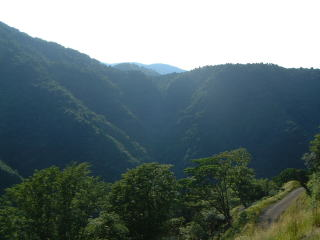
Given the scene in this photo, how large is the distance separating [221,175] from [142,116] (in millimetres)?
174164

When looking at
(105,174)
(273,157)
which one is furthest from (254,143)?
(105,174)

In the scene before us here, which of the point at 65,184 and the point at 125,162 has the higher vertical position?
the point at 65,184

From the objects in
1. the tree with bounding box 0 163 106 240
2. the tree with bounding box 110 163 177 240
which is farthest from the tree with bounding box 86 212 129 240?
the tree with bounding box 0 163 106 240

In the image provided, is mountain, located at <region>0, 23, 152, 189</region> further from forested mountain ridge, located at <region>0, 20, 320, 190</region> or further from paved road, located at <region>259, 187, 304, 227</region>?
paved road, located at <region>259, 187, 304, 227</region>

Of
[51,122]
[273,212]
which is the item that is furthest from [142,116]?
[273,212]

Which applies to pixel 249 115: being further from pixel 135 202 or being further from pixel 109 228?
pixel 109 228

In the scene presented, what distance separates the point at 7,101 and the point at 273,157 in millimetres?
116264

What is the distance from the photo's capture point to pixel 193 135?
160625 millimetres

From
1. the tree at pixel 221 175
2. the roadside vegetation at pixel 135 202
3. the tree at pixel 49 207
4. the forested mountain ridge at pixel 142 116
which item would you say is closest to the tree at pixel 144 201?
the roadside vegetation at pixel 135 202

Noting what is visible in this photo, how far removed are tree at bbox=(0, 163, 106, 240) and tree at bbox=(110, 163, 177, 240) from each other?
2938 mm

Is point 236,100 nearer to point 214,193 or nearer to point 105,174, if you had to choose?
point 105,174

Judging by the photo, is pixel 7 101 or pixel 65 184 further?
pixel 7 101

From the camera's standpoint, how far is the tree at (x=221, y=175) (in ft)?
69.8

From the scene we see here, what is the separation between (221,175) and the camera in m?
21.6
